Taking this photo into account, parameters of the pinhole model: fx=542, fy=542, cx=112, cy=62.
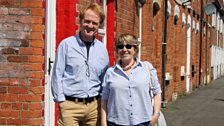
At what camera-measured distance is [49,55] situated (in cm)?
675

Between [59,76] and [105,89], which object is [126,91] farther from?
[59,76]

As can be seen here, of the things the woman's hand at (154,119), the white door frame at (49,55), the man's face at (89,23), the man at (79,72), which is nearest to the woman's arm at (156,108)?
the woman's hand at (154,119)

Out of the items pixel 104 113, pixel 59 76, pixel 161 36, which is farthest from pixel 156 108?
pixel 161 36

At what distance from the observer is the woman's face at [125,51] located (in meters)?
4.60

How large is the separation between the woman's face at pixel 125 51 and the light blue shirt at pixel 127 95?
94 mm

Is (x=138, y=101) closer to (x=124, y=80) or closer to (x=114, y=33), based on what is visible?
(x=124, y=80)

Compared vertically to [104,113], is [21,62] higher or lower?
higher

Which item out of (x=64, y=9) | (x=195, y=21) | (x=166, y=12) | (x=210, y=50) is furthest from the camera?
(x=210, y=50)

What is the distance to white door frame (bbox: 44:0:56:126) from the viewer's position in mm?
6641

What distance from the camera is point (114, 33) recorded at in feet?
30.7

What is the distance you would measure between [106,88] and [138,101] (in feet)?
0.98

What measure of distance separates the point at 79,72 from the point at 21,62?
5.70 ft

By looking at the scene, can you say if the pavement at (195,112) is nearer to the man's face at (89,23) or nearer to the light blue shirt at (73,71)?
the light blue shirt at (73,71)

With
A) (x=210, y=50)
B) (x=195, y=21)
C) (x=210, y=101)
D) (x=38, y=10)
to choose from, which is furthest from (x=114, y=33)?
(x=210, y=50)
